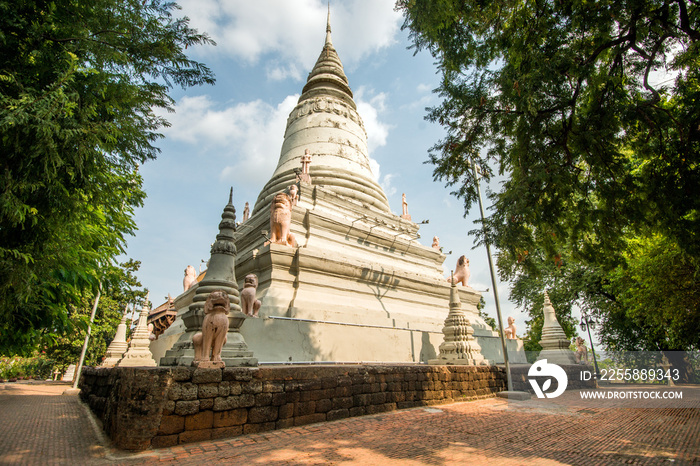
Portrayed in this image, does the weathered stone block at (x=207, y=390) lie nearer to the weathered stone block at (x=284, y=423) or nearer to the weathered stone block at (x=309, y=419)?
the weathered stone block at (x=284, y=423)

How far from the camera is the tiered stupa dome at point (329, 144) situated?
16688 millimetres

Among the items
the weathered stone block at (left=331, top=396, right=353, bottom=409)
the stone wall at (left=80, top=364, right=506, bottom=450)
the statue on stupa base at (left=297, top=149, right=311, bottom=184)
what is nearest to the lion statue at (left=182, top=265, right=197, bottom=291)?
the statue on stupa base at (left=297, top=149, right=311, bottom=184)

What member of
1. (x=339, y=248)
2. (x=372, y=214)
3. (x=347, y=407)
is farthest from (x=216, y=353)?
(x=372, y=214)

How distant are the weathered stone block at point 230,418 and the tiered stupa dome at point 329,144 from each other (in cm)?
1149

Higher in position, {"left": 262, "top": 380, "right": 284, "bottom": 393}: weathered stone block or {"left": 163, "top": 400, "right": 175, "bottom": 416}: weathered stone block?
{"left": 262, "top": 380, "right": 284, "bottom": 393}: weathered stone block

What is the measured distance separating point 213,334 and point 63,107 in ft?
10.6

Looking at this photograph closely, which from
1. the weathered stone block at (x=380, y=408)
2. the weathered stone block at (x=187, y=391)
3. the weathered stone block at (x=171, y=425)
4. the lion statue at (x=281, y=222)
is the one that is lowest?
the weathered stone block at (x=380, y=408)

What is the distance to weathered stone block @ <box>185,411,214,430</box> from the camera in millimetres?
4582

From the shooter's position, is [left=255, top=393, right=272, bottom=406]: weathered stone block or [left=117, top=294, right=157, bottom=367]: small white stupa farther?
[left=117, top=294, right=157, bottom=367]: small white stupa

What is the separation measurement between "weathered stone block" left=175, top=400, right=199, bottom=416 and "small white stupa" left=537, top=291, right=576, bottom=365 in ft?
45.6

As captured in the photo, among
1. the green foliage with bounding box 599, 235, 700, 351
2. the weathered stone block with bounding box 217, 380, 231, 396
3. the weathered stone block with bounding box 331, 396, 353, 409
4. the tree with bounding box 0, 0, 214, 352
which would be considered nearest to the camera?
the tree with bounding box 0, 0, 214, 352

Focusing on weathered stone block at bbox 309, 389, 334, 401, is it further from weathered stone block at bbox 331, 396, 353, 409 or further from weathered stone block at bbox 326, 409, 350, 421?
weathered stone block at bbox 326, 409, 350, 421

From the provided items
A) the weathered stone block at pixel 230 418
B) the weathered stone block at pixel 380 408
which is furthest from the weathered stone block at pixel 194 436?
the weathered stone block at pixel 380 408

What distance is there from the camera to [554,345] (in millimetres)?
14750
